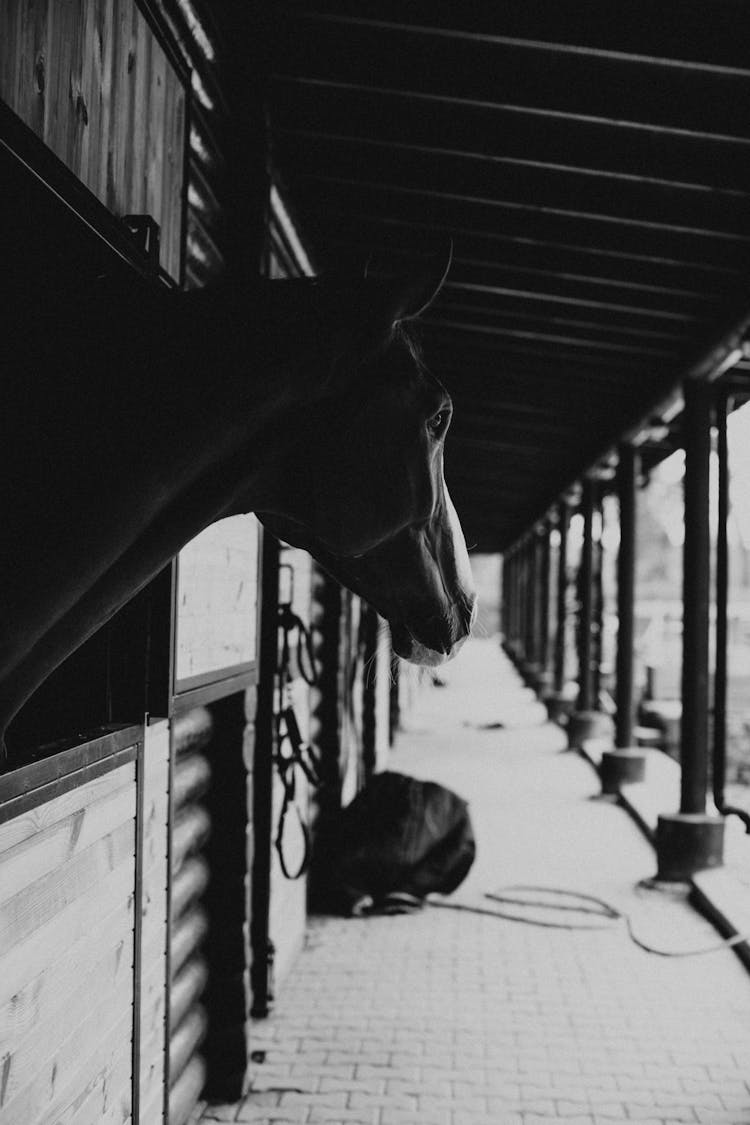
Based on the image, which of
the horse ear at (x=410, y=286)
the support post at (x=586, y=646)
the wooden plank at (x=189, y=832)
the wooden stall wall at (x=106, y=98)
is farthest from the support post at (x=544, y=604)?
the horse ear at (x=410, y=286)

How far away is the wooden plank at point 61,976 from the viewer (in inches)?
55.2

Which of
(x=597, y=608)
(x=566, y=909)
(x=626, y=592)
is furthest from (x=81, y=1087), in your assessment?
(x=597, y=608)

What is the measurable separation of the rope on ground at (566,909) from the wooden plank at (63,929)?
3393 millimetres

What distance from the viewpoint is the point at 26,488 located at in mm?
1256

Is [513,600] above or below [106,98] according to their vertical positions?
below

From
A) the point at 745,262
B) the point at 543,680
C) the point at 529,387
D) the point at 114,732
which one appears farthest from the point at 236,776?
the point at 543,680

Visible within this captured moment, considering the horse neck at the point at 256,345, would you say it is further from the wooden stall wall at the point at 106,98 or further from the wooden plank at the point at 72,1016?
the wooden plank at the point at 72,1016

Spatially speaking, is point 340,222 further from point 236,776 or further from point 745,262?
point 236,776

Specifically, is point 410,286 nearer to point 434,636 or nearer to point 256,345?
point 256,345

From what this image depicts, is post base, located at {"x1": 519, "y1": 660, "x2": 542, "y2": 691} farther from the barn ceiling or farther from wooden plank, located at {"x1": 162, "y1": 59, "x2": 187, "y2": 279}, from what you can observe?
wooden plank, located at {"x1": 162, "y1": 59, "x2": 187, "y2": 279}

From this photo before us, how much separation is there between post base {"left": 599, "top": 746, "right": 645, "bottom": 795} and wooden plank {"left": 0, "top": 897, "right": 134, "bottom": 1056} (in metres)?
6.84

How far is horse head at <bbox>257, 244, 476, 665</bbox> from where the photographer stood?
1.47m

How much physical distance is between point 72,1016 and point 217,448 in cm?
99

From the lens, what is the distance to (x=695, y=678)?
5.73 meters
